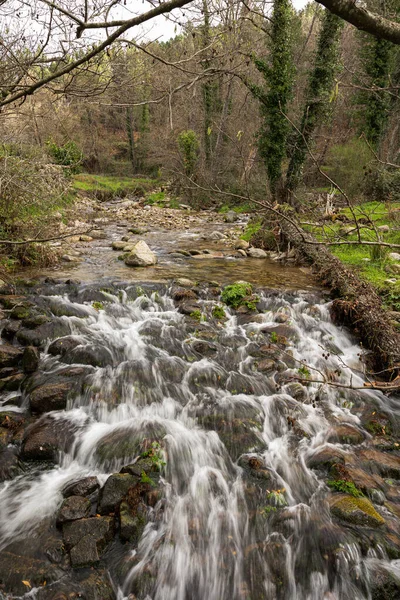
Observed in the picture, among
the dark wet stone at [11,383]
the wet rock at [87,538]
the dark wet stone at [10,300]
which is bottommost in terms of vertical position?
the wet rock at [87,538]

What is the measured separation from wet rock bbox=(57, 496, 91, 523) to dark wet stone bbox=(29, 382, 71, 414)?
1.45 meters

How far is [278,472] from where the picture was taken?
14.1ft

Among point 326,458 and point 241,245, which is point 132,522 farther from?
point 241,245

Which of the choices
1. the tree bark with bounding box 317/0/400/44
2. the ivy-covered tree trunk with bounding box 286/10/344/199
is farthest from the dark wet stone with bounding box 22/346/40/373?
the ivy-covered tree trunk with bounding box 286/10/344/199

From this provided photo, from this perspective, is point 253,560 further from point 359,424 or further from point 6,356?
point 6,356

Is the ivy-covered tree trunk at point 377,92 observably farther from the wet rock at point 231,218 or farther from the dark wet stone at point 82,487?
the dark wet stone at point 82,487

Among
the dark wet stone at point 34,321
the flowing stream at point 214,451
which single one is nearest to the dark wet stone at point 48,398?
the flowing stream at point 214,451

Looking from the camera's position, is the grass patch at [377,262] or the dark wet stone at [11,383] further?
the grass patch at [377,262]

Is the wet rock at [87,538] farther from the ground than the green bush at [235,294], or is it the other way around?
the green bush at [235,294]

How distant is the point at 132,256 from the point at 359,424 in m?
7.12

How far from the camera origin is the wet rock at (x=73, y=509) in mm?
3369

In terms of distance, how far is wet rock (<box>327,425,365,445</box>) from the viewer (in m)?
4.78

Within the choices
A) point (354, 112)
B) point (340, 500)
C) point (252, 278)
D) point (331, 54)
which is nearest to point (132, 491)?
point (340, 500)

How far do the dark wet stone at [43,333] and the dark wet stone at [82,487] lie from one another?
107 inches
